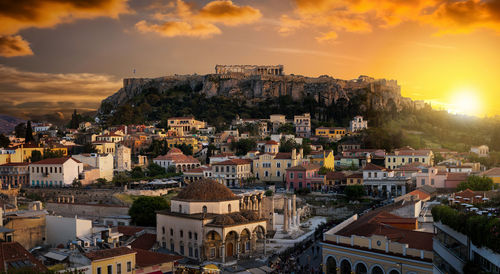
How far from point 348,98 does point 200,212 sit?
232ft

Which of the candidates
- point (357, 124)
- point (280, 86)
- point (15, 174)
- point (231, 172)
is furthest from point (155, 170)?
point (280, 86)

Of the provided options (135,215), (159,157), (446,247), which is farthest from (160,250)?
(159,157)

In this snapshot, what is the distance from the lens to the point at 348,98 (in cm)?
10369

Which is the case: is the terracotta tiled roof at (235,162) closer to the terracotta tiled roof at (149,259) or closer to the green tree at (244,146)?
the green tree at (244,146)

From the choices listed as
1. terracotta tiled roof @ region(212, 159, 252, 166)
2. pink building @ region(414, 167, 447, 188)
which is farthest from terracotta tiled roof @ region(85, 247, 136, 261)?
terracotta tiled roof @ region(212, 159, 252, 166)

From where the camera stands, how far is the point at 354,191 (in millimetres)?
54094

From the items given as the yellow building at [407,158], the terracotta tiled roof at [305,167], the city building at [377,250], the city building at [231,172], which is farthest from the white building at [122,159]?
the city building at [377,250]

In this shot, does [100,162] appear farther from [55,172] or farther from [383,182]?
[383,182]

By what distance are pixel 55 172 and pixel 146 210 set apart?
22.3 m

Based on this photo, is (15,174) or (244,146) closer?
(15,174)

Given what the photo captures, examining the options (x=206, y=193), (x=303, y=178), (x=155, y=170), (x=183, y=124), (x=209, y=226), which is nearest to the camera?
(x=209, y=226)

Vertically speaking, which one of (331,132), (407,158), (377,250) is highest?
(331,132)

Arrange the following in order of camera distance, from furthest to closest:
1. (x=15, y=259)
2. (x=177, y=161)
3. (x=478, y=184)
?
(x=177, y=161), (x=478, y=184), (x=15, y=259)

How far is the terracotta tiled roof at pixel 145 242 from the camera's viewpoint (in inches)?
1427
